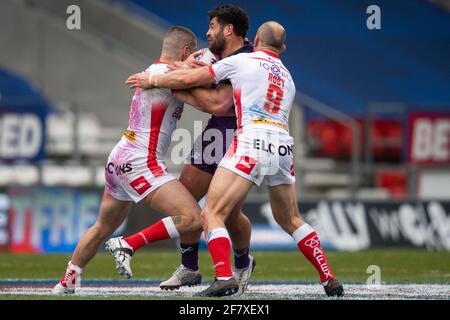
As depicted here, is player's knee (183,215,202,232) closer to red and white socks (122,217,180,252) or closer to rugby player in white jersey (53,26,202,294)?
rugby player in white jersey (53,26,202,294)

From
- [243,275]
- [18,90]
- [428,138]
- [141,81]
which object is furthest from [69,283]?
[18,90]

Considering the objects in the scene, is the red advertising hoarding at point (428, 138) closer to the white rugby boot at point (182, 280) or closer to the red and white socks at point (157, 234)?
the white rugby boot at point (182, 280)

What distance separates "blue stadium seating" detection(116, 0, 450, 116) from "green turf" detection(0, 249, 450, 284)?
6.20 meters

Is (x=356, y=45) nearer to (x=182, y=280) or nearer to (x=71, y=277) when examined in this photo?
(x=182, y=280)

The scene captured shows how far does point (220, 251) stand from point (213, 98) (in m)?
1.33

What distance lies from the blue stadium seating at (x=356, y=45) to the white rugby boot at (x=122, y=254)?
1355 cm

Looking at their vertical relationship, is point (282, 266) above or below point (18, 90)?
below

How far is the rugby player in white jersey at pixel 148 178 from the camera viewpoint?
9.83m

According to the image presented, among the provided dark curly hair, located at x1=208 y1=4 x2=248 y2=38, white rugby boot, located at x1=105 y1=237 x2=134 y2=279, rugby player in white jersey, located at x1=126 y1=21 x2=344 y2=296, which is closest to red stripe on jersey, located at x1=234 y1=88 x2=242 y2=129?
rugby player in white jersey, located at x1=126 y1=21 x2=344 y2=296

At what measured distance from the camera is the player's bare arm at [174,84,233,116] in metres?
9.80

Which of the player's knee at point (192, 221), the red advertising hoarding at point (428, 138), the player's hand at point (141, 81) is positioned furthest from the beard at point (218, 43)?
the red advertising hoarding at point (428, 138)

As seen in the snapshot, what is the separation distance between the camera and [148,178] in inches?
391

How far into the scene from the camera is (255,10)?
76.2ft
